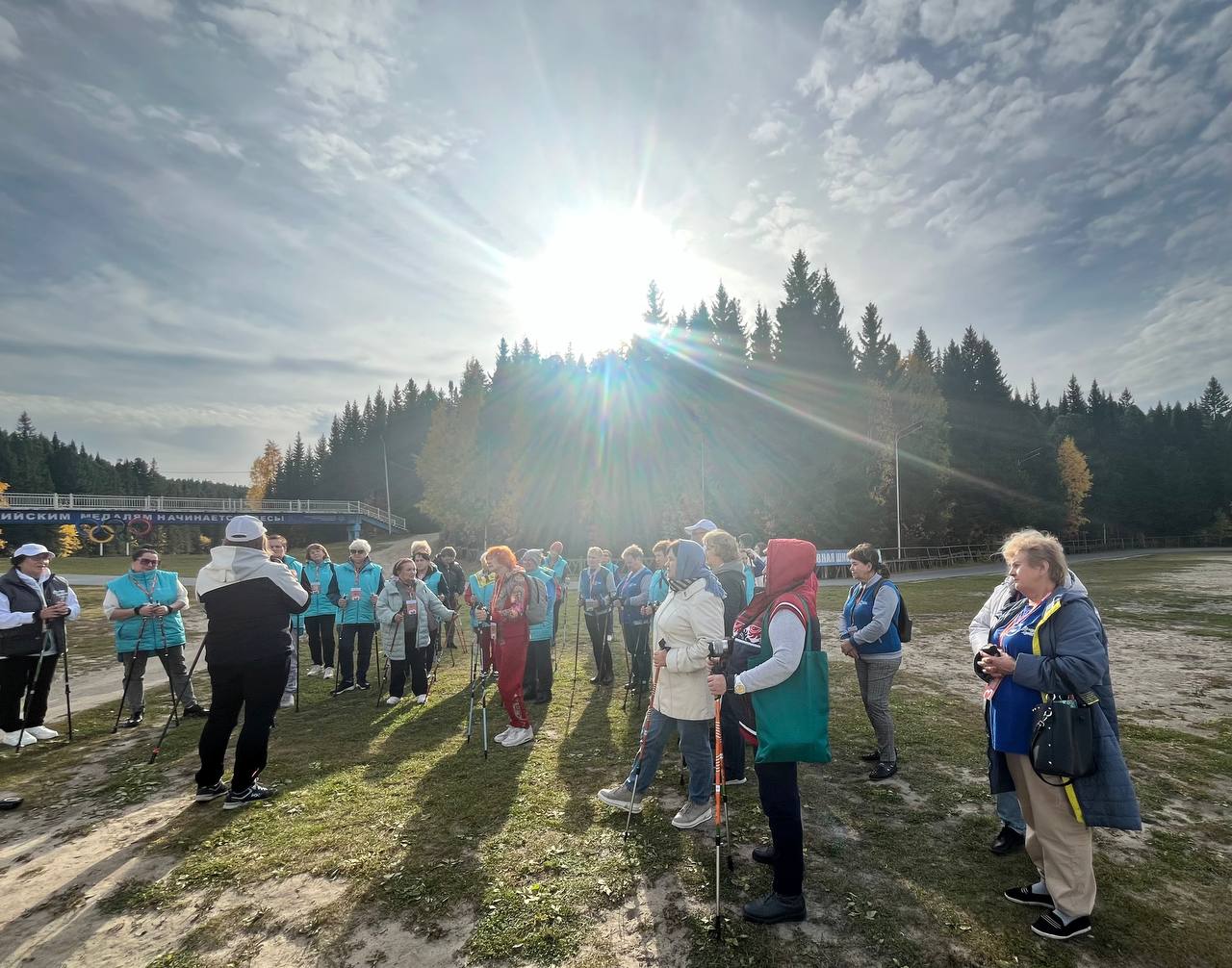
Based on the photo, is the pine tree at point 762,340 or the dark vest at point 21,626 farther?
the pine tree at point 762,340

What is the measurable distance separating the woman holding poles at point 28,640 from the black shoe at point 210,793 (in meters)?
3.27

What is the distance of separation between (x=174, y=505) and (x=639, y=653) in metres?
65.7

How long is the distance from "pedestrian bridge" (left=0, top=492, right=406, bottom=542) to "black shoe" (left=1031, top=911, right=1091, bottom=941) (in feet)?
180

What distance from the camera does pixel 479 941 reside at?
3.56 meters

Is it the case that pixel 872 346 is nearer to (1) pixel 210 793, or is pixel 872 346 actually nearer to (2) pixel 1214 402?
(1) pixel 210 793

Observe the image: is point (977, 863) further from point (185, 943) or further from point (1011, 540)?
point (185, 943)

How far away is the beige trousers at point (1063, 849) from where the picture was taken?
3447 millimetres

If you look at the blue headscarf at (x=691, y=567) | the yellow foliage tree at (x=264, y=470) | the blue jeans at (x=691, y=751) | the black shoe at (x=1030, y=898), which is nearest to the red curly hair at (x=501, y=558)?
the blue jeans at (x=691, y=751)

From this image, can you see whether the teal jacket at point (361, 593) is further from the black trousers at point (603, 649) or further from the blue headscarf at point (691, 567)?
the blue headscarf at point (691, 567)

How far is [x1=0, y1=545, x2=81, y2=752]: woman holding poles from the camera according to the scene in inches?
265

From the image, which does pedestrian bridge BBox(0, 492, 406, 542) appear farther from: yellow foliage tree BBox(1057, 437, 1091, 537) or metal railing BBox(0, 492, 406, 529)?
yellow foliage tree BBox(1057, 437, 1091, 537)

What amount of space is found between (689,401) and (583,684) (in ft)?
111

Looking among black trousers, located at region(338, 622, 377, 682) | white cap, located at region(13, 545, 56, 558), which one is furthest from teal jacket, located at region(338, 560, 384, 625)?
white cap, located at region(13, 545, 56, 558)

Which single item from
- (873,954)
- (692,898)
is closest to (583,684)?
(692,898)
